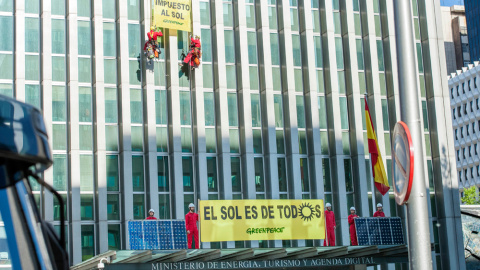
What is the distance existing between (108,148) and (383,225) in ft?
38.6

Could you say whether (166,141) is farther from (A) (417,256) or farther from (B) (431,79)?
(A) (417,256)

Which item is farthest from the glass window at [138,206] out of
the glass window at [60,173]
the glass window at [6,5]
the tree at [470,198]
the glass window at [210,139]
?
the tree at [470,198]

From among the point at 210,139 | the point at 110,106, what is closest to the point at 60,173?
the point at 110,106

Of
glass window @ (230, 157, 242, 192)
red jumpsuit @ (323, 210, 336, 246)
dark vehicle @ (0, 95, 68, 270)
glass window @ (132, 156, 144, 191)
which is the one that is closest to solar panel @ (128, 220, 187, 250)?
red jumpsuit @ (323, 210, 336, 246)

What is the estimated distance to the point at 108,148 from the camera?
32.4 meters

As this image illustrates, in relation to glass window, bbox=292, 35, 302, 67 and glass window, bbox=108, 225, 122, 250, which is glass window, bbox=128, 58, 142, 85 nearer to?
glass window, bbox=108, 225, 122, 250

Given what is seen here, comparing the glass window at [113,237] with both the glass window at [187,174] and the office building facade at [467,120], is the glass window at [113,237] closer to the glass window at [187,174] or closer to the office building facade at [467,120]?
the glass window at [187,174]

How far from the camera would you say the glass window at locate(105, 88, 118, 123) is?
32.7 meters

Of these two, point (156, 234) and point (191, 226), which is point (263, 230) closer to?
point (191, 226)

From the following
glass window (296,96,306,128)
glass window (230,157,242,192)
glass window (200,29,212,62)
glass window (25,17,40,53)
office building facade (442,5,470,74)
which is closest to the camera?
glass window (25,17,40,53)

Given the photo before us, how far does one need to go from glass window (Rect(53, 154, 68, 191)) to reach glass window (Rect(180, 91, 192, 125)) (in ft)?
17.2

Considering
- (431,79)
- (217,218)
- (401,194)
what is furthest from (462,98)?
(401,194)

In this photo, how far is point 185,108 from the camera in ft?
111

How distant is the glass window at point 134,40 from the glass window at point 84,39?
1.68 m
